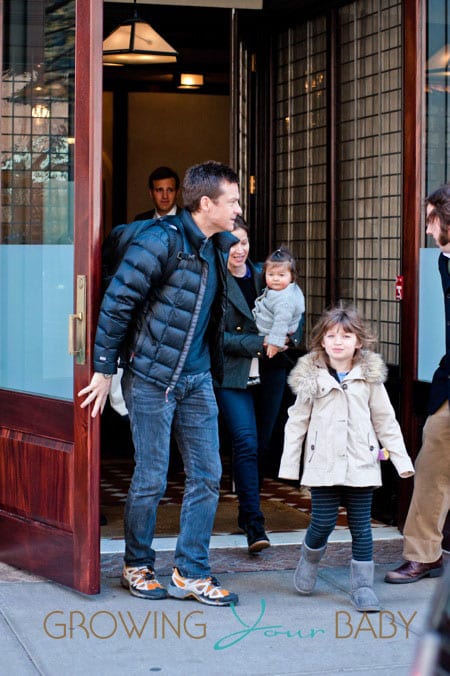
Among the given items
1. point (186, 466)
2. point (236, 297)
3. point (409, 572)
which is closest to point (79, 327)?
point (186, 466)

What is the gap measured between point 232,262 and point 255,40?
2.50m

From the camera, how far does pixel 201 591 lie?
4.91 metres

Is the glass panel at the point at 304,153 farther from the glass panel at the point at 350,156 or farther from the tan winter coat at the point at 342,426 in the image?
the tan winter coat at the point at 342,426

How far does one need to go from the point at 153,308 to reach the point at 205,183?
1.98 feet

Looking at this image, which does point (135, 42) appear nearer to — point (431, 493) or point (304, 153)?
point (304, 153)

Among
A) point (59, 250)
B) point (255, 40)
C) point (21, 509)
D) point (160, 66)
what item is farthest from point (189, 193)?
point (160, 66)

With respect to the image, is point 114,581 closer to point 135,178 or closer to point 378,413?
point 378,413

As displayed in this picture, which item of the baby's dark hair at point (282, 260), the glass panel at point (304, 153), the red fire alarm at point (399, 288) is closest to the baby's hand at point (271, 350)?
the baby's dark hair at point (282, 260)

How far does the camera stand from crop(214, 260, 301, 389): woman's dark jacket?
5.88m

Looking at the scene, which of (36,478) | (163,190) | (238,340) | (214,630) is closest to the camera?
(214,630)

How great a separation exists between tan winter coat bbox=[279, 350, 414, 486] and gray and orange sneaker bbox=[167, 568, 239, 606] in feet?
1.95

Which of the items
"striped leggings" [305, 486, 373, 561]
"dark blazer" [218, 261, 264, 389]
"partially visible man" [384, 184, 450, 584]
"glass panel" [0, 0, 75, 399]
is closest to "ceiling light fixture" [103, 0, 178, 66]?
"glass panel" [0, 0, 75, 399]

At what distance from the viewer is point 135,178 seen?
1162cm

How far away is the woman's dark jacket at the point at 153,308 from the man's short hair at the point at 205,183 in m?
0.10
